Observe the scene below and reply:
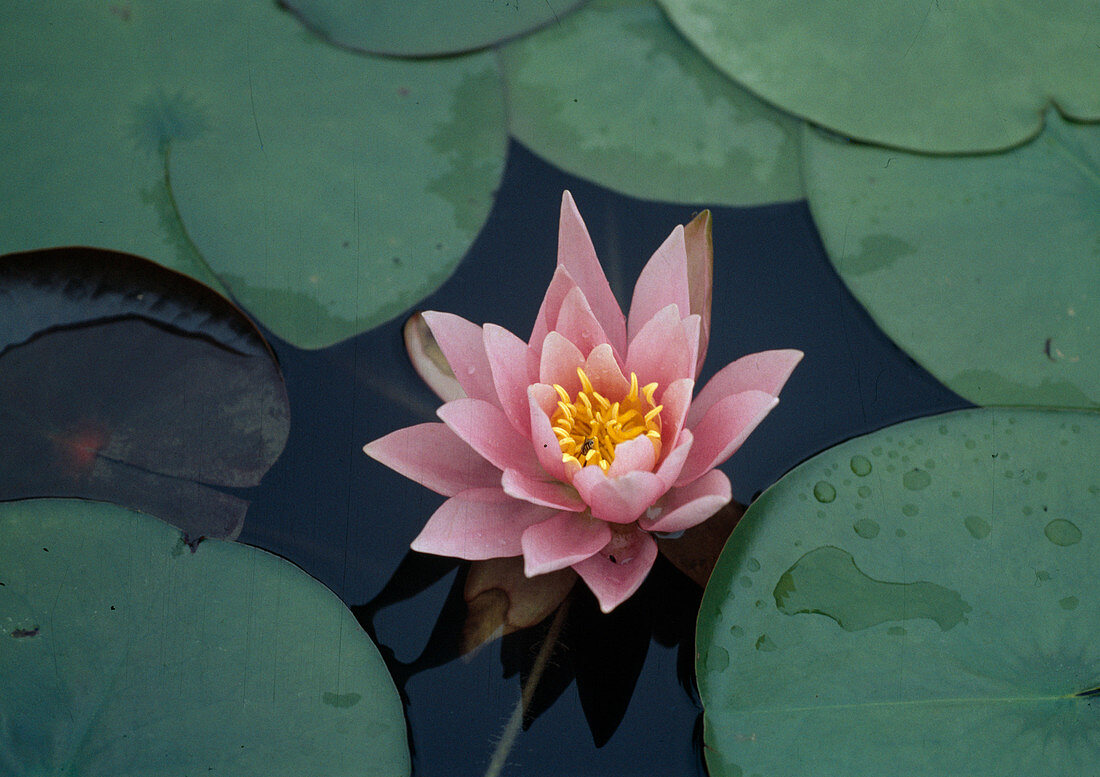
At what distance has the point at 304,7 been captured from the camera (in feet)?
7.06

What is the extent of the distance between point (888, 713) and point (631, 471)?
0.69 meters

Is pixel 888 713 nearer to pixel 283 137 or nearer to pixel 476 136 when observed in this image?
pixel 476 136

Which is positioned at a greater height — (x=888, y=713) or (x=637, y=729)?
(x=888, y=713)

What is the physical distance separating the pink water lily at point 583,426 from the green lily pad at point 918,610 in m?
0.24

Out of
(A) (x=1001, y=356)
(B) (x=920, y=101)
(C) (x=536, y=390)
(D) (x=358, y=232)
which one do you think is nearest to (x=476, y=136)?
(D) (x=358, y=232)

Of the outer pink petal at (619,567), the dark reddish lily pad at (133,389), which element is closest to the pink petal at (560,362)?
the outer pink petal at (619,567)

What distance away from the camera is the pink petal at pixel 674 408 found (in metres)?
1.30

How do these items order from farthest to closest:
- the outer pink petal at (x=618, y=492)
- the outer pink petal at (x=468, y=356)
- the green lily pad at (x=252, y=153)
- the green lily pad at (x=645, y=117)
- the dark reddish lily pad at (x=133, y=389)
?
1. the green lily pad at (x=645, y=117)
2. the green lily pad at (x=252, y=153)
3. the dark reddish lily pad at (x=133, y=389)
4. the outer pink petal at (x=468, y=356)
5. the outer pink petal at (x=618, y=492)

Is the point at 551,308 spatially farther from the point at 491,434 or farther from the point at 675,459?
the point at 675,459

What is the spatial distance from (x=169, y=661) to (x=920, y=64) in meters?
2.46

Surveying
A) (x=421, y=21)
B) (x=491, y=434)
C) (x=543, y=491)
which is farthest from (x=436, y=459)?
(x=421, y=21)

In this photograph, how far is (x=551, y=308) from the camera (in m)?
1.45

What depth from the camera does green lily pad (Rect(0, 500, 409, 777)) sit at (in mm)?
1344

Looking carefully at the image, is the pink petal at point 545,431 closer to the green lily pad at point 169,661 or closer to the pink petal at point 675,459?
the pink petal at point 675,459
